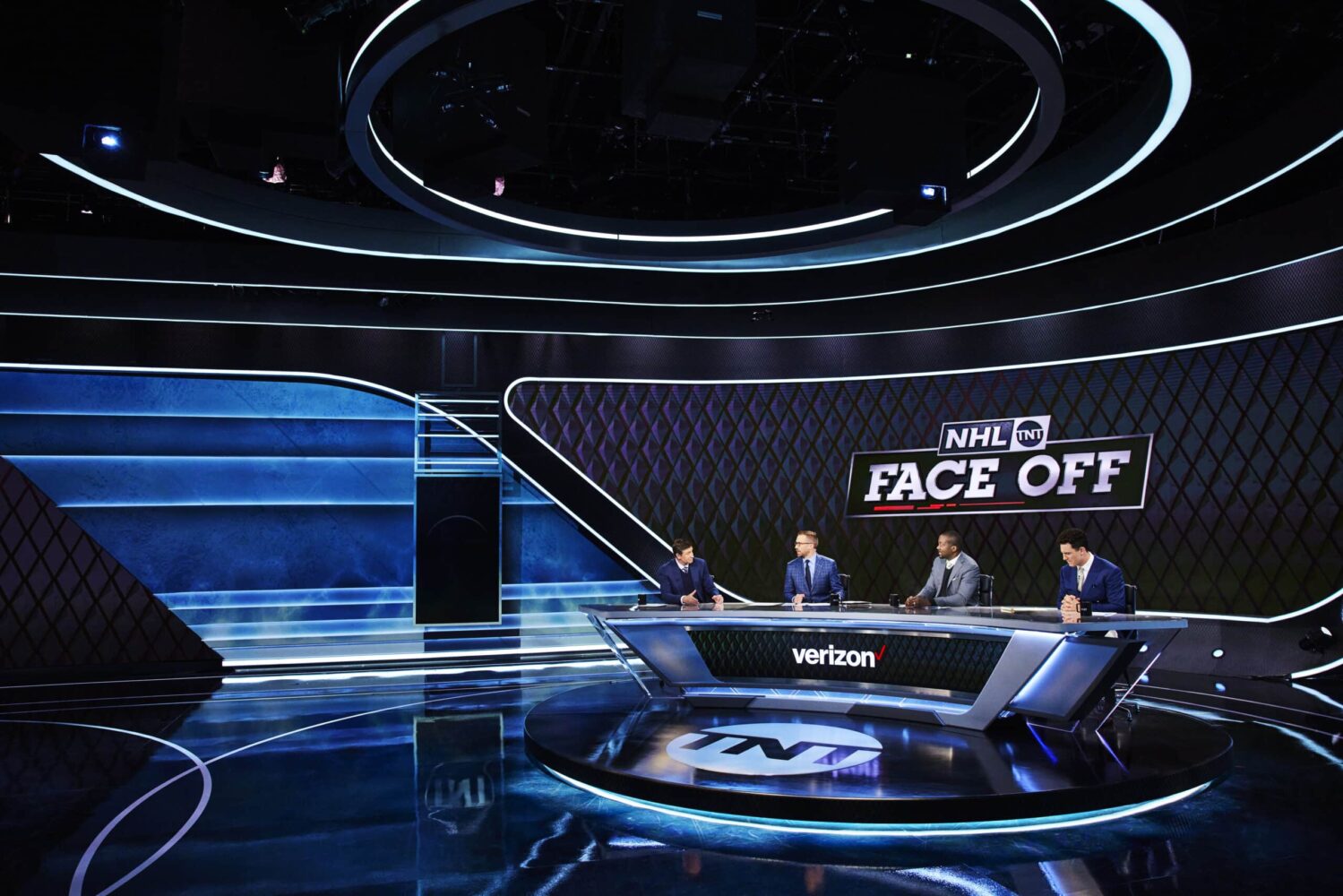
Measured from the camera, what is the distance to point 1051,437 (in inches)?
314

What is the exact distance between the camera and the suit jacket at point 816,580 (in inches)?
228

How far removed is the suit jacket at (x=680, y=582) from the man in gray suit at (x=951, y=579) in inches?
→ 49.4

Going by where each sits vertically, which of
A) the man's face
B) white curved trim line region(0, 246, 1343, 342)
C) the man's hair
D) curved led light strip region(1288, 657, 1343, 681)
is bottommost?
curved led light strip region(1288, 657, 1343, 681)

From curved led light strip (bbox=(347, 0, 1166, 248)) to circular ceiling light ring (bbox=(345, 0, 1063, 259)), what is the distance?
1 cm

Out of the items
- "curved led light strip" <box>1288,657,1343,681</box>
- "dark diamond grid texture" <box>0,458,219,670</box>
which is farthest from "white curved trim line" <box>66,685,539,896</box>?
"curved led light strip" <box>1288,657,1343,681</box>

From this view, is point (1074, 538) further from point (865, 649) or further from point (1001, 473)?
point (1001, 473)

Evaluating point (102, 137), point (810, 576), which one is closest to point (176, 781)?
point (102, 137)

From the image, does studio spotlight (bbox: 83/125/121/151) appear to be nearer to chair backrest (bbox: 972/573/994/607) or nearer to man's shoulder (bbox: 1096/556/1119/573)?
chair backrest (bbox: 972/573/994/607)

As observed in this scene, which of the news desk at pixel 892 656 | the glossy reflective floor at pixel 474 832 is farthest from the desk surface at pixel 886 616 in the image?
the glossy reflective floor at pixel 474 832

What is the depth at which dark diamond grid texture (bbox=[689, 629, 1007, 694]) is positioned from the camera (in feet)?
15.3

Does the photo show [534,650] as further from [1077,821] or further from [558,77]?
[1077,821]

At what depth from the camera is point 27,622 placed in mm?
7930

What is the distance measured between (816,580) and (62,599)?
639cm

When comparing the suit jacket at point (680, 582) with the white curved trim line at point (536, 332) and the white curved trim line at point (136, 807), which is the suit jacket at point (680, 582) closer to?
the white curved trim line at point (136, 807)
